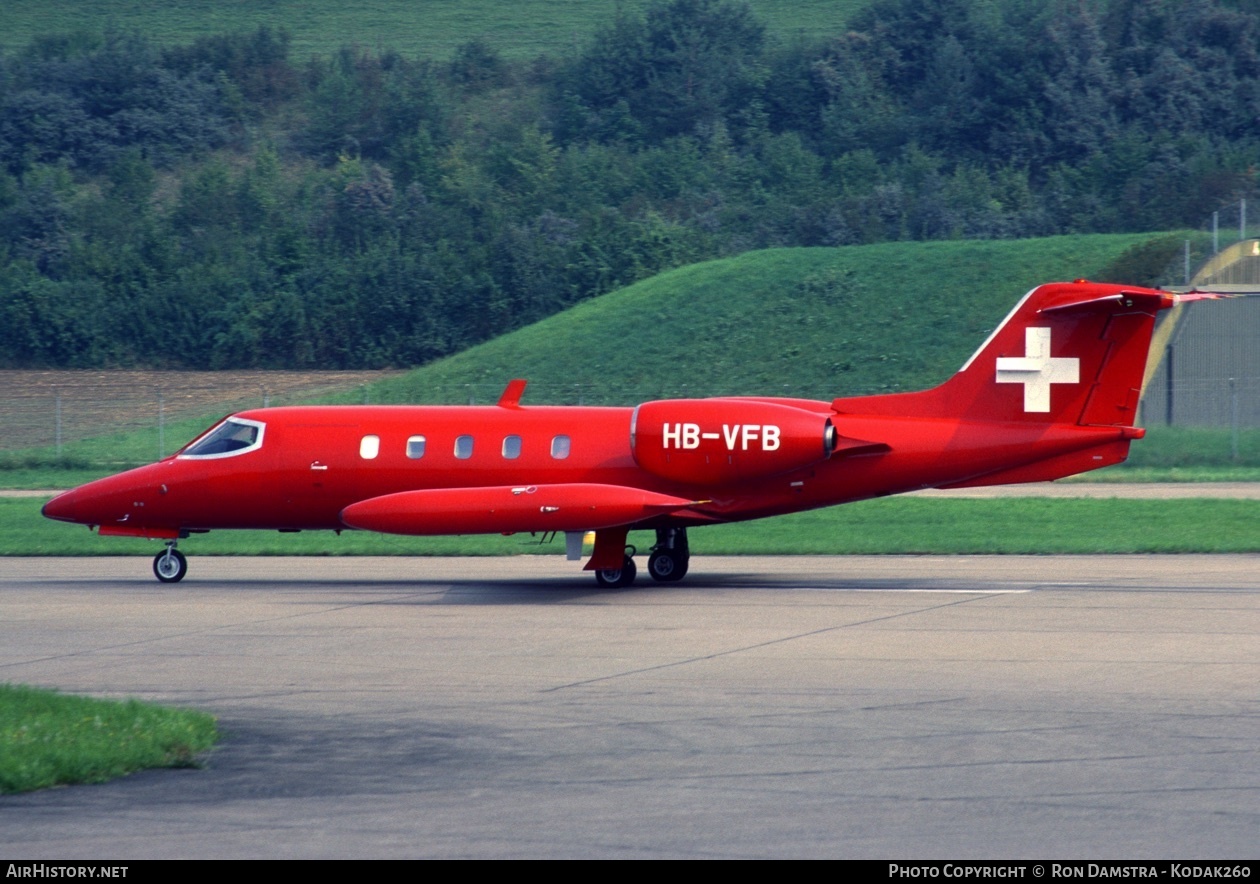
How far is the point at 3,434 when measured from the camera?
5616 centimetres

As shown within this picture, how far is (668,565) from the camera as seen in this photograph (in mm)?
23141

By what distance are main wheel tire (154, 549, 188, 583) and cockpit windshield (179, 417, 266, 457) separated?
1518 millimetres

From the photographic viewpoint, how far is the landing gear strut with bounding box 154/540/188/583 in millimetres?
24297

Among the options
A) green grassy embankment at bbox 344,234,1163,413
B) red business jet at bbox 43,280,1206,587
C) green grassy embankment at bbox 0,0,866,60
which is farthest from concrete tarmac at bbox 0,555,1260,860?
green grassy embankment at bbox 0,0,866,60

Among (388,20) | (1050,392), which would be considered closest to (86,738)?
(1050,392)

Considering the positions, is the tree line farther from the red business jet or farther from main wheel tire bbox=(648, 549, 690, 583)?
main wheel tire bbox=(648, 549, 690, 583)

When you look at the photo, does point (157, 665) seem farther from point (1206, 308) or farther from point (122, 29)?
point (122, 29)

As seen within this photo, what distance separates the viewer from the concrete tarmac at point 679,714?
9633 mm

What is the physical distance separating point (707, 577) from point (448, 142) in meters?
76.0

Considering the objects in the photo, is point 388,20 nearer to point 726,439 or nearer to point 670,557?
point 670,557

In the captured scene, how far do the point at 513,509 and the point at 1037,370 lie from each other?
23.1 feet

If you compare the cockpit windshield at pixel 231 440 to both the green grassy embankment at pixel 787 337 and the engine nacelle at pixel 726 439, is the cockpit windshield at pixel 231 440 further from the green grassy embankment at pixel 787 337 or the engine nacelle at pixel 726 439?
the green grassy embankment at pixel 787 337

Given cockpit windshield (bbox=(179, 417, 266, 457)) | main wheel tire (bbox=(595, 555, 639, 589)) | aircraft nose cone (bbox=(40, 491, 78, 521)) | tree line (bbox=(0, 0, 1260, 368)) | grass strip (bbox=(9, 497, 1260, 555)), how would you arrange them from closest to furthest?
main wheel tire (bbox=(595, 555, 639, 589)) < cockpit windshield (bbox=(179, 417, 266, 457)) < aircraft nose cone (bbox=(40, 491, 78, 521)) < grass strip (bbox=(9, 497, 1260, 555)) < tree line (bbox=(0, 0, 1260, 368))

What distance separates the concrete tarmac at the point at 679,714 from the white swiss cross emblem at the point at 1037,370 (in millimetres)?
2493
